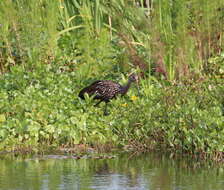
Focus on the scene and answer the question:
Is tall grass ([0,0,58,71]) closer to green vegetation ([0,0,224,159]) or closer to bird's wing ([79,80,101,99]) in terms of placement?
green vegetation ([0,0,224,159])

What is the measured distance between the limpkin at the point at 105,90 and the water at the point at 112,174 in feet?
7.50

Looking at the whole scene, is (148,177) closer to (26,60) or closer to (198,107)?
(198,107)

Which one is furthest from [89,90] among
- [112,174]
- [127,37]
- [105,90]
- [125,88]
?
[112,174]

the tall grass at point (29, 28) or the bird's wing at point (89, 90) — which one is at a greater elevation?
the tall grass at point (29, 28)

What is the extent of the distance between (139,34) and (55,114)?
392 cm

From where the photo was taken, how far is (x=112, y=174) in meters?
9.18

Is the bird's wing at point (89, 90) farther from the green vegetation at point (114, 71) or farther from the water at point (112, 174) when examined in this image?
the water at point (112, 174)

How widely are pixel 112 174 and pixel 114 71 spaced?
503 cm

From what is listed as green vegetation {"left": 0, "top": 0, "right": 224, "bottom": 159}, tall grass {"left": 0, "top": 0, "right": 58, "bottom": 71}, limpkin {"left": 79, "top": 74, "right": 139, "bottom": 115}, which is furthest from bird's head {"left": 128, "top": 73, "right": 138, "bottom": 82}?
tall grass {"left": 0, "top": 0, "right": 58, "bottom": 71}

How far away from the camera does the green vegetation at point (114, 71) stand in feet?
34.8

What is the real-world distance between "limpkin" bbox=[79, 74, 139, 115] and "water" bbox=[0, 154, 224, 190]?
229cm

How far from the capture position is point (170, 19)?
531 inches

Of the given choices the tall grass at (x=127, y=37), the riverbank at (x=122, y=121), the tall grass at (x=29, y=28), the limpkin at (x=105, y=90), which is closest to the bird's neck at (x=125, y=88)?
the limpkin at (x=105, y=90)

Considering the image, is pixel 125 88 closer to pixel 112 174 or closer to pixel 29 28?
pixel 29 28
